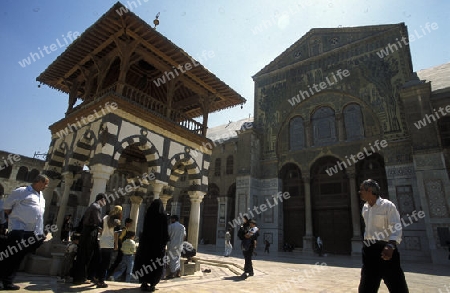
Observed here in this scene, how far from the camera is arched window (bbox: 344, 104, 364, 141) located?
15885mm

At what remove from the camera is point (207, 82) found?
11.3m

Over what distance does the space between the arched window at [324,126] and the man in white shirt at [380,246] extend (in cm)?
1429

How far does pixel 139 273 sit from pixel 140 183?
8470 mm

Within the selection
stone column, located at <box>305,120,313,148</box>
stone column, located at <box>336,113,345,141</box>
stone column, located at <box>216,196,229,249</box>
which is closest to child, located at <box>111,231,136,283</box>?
stone column, located at <box>216,196,229,249</box>

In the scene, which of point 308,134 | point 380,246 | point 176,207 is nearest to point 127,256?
point 380,246

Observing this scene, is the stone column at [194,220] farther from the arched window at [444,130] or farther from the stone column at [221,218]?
the arched window at [444,130]

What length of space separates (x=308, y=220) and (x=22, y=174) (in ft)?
97.6

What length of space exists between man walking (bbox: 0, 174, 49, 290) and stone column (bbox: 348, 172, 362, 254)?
14522 millimetres

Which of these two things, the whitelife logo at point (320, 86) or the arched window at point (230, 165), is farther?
the arched window at point (230, 165)

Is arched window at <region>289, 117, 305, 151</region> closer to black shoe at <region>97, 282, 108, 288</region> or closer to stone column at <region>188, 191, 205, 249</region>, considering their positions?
stone column at <region>188, 191, 205, 249</region>

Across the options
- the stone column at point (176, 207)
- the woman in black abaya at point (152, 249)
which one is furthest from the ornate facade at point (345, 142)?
the woman in black abaya at point (152, 249)

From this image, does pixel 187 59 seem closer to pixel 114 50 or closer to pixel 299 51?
pixel 114 50

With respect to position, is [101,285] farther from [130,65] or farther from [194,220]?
[130,65]

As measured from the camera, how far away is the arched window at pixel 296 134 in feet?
58.8
